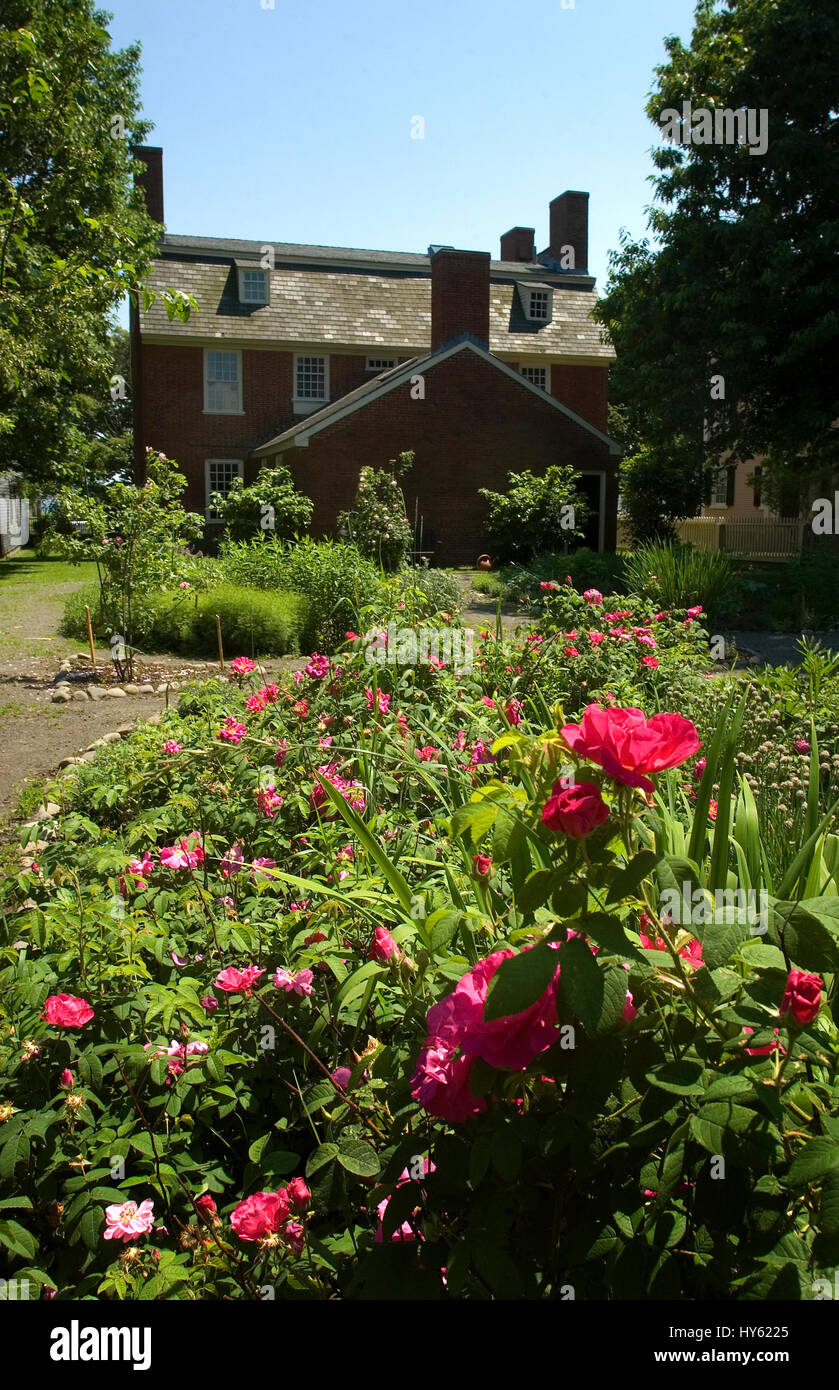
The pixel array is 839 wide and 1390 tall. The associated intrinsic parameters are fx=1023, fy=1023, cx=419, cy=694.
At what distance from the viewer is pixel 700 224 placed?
21672 mm

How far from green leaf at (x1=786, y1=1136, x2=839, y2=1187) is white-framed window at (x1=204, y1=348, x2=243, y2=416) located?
1287 inches

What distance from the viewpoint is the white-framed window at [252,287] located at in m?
32.5

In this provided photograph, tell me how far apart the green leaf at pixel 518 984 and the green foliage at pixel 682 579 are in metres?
11.3

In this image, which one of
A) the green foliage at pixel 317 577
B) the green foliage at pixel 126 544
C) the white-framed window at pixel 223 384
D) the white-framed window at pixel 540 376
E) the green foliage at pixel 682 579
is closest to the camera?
the green foliage at pixel 126 544

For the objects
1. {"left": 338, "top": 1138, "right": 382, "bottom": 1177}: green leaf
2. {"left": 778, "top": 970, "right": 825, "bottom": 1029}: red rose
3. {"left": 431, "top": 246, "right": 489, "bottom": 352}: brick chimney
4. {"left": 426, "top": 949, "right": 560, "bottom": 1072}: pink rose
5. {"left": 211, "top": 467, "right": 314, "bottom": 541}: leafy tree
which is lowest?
{"left": 338, "top": 1138, "right": 382, "bottom": 1177}: green leaf

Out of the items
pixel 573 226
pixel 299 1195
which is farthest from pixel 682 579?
pixel 573 226

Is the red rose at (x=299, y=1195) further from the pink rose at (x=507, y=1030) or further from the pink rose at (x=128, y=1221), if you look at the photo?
the pink rose at (x=507, y=1030)

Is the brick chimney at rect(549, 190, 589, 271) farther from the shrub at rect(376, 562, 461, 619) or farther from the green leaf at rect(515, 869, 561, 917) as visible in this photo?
the green leaf at rect(515, 869, 561, 917)

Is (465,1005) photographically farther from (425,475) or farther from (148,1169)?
(425,475)

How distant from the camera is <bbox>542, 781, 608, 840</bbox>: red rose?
1.34 meters

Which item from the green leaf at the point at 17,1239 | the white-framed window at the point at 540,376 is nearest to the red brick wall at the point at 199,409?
the white-framed window at the point at 540,376

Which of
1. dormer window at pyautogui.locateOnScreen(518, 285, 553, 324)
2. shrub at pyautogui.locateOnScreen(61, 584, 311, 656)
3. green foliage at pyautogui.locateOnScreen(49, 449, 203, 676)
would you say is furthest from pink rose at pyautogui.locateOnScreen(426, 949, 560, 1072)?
dormer window at pyautogui.locateOnScreen(518, 285, 553, 324)

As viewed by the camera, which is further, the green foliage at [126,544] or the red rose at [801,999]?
the green foliage at [126,544]

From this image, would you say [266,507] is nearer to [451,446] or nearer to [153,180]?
[451,446]
